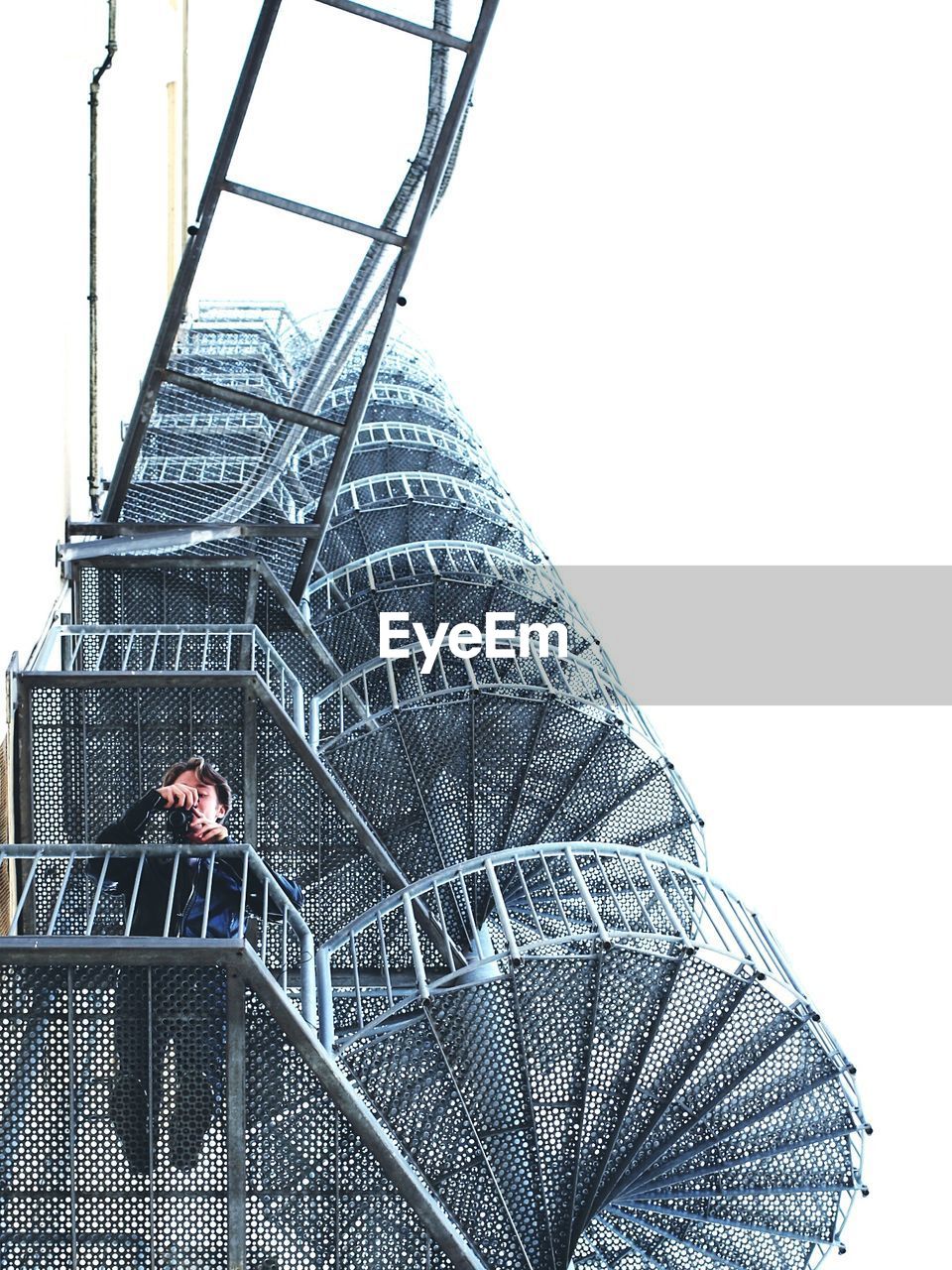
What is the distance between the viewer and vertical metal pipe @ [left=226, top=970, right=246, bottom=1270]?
7.62 metres

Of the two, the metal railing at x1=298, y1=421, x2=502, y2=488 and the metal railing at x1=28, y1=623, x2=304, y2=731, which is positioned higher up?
the metal railing at x1=298, y1=421, x2=502, y2=488

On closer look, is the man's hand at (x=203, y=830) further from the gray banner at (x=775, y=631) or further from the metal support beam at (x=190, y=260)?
the gray banner at (x=775, y=631)

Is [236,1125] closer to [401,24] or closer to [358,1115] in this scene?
[358,1115]

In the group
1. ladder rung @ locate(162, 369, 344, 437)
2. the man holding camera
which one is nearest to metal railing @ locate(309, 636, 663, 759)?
ladder rung @ locate(162, 369, 344, 437)

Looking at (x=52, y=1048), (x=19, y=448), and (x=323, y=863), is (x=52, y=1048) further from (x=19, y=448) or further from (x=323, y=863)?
(x=19, y=448)

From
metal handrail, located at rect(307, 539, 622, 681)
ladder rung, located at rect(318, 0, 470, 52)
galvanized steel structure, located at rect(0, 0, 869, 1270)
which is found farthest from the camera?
metal handrail, located at rect(307, 539, 622, 681)

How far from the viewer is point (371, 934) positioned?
12570 millimetres

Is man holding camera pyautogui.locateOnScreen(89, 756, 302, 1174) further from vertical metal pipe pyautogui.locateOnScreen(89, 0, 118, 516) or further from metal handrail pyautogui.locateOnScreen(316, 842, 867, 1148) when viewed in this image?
vertical metal pipe pyautogui.locateOnScreen(89, 0, 118, 516)

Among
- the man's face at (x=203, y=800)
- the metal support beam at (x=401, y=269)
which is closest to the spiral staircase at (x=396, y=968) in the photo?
the metal support beam at (x=401, y=269)

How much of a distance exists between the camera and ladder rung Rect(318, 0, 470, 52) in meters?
5.66

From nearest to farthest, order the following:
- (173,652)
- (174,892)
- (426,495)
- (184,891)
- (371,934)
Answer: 1. (174,892)
2. (184,891)
3. (371,934)
4. (173,652)
5. (426,495)

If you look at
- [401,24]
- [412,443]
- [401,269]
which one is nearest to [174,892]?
[401,269]

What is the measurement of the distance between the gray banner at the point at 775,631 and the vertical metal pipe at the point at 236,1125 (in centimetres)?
2150

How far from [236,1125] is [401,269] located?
7069mm
